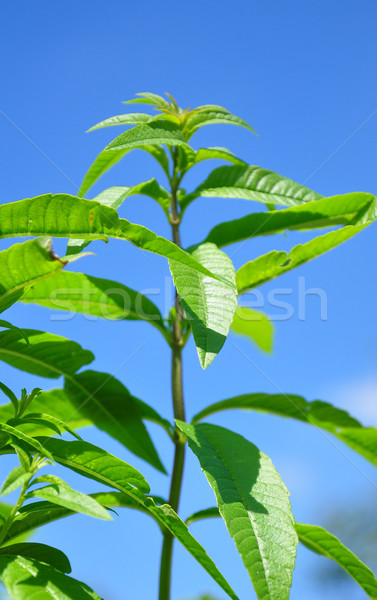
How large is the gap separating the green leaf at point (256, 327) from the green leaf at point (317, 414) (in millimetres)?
548

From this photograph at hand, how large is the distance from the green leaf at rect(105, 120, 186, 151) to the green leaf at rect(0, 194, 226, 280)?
0.28 metres

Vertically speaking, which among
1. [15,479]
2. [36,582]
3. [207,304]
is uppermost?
[207,304]

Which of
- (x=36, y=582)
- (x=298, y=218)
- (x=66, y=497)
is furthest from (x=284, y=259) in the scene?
(x=36, y=582)

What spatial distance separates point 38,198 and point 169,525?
0.76m

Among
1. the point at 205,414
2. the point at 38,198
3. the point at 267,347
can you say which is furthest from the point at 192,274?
the point at 267,347

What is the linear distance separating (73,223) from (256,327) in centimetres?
130

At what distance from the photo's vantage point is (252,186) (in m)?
1.82

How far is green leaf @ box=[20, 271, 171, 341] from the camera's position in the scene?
5.86 ft

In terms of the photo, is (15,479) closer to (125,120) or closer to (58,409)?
(58,409)

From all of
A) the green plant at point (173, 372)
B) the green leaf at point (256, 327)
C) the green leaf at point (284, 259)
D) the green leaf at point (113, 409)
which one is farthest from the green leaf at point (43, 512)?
the green leaf at point (256, 327)

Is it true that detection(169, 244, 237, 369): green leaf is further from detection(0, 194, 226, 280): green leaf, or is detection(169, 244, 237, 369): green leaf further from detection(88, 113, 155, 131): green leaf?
detection(88, 113, 155, 131): green leaf

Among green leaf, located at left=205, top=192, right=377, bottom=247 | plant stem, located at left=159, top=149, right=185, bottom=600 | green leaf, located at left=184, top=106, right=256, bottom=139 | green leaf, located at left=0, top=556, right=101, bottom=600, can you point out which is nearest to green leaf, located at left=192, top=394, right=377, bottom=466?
plant stem, located at left=159, top=149, right=185, bottom=600

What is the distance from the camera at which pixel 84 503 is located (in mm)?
1013

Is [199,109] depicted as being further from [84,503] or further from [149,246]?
[84,503]
